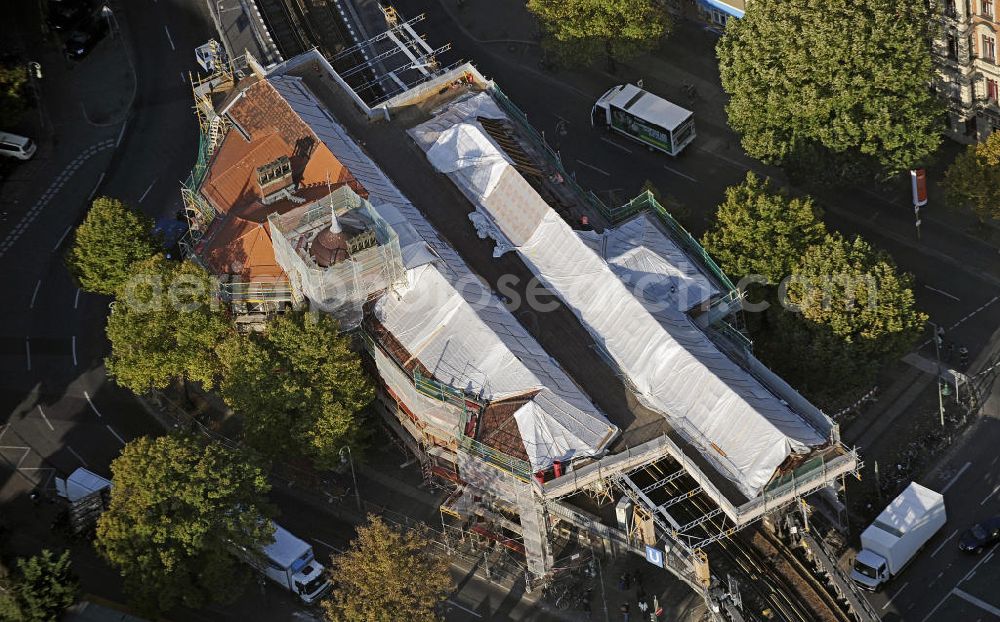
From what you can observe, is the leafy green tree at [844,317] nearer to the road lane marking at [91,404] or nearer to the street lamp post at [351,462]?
the street lamp post at [351,462]

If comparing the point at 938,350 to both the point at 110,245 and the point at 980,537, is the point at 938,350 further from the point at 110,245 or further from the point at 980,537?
the point at 110,245

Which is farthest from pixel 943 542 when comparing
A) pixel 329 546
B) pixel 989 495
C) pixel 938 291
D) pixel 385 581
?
pixel 329 546

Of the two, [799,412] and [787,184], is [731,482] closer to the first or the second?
[799,412]

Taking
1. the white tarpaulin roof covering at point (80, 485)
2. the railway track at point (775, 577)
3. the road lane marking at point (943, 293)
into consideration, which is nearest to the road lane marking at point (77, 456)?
the white tarpaulin roof covering at point (80, 485)

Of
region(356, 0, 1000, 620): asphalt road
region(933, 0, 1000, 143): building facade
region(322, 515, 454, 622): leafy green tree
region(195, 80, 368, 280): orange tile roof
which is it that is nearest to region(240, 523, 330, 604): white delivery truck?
region(322, 515, 454, 622): leafy green tree

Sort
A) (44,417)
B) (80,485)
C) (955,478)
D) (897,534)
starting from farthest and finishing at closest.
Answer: (44,417) → (80,485) → (955,478) → (897,534)

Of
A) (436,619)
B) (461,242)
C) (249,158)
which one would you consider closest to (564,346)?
(461,242)

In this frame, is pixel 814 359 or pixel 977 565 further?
pixel 814 359
